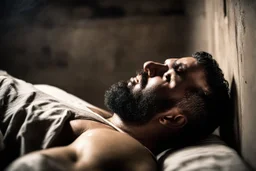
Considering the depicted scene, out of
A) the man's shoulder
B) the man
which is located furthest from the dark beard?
the man's shoulder

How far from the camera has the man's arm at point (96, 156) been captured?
3.00 feet

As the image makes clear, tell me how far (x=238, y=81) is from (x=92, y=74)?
1553 millimetres

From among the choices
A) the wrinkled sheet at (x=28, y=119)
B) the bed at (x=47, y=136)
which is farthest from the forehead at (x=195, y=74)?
the wrinkled sheet at (x=28, y=119)

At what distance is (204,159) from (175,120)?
28 cm

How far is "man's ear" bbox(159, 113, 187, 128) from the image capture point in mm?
1322

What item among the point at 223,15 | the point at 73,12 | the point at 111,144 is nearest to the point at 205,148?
the point at 111,144

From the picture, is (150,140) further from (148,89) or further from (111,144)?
(111,144)

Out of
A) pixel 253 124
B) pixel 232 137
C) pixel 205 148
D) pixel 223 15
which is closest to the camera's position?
pixel 253 124

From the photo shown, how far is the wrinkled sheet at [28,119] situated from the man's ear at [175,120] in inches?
9.4

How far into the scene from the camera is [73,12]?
2.62 metres

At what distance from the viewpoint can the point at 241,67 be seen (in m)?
1.13

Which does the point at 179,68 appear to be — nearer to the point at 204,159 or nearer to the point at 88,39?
the point at 204,159

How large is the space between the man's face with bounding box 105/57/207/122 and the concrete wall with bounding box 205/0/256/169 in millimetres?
152

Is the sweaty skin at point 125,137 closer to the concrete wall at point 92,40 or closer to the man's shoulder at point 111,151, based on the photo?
the man's shoulder at point 111,151
